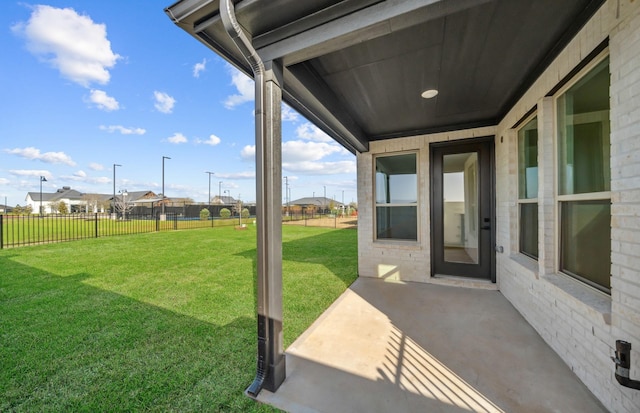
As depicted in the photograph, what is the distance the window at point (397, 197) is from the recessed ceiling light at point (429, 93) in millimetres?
1473

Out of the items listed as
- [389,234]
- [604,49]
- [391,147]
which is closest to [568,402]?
[604,49]

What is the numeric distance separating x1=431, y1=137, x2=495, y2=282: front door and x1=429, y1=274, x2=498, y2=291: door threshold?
6cm

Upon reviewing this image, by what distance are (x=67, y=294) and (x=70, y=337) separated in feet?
5.07

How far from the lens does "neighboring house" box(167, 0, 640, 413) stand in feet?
4.46

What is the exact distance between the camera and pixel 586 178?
5.93 ft

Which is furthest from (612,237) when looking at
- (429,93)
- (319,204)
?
(319,204)

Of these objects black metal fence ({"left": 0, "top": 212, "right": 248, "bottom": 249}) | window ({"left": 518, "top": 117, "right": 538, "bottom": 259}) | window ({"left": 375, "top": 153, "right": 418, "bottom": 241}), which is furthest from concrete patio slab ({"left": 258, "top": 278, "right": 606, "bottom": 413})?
black metal fence ({"left": 0, "top": 212, "right": 248, "bottom": 249})

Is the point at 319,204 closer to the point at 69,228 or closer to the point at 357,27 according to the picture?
the point at 69,228

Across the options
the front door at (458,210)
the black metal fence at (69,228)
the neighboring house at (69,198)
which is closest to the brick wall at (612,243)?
the front door at (458,210)

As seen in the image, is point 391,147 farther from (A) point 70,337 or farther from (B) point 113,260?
(B) point 113,260

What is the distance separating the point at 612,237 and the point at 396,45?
1849 mm

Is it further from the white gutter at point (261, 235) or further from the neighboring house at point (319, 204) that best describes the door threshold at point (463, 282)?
the neighboring house at point (319, 204)

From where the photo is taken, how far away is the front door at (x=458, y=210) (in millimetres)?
3723

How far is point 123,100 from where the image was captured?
11375mm
